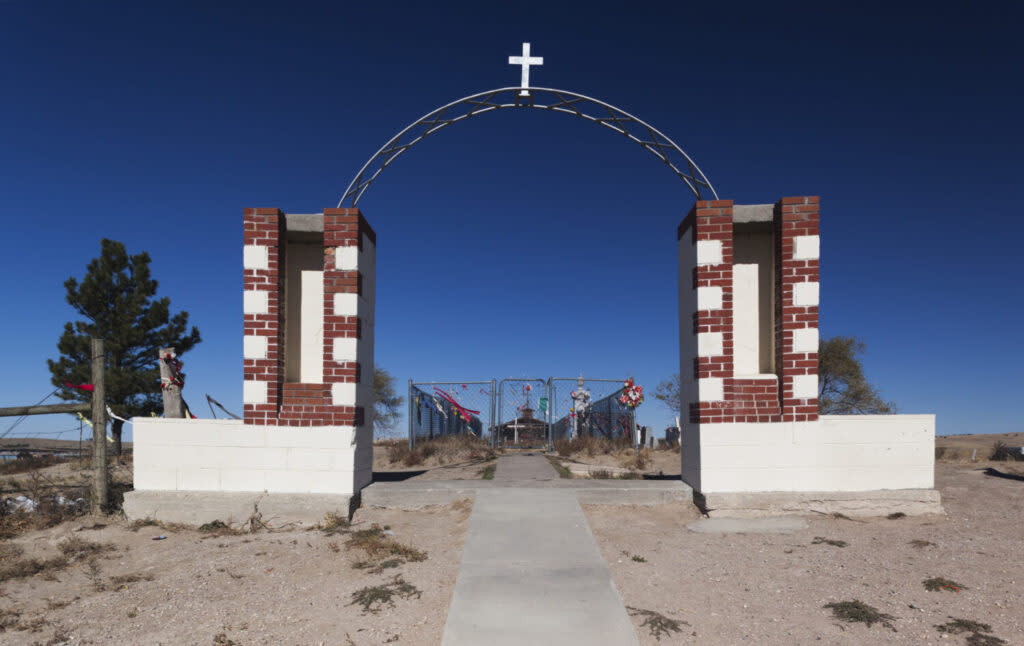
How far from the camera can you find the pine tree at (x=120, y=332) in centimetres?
2000

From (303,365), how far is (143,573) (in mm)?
2912

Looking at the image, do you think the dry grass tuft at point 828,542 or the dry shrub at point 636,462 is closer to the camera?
the dry grass tuft at point 828,542

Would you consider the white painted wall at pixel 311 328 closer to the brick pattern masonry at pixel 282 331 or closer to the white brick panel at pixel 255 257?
the brick pattern masonry at pixel 282 331

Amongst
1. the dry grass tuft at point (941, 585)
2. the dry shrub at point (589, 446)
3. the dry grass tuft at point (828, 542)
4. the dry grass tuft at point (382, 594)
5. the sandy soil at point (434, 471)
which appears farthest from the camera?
the dry shrub at point (589, 446)

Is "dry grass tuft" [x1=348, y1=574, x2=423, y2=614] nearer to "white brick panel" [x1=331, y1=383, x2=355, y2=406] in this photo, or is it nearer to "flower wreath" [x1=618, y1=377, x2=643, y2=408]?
"white brick panel" [x1=331, y1=383, x2=355, y2=406]

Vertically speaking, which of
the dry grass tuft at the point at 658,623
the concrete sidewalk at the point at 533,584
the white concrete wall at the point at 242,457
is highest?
the white concrete wall at the point at 242,457

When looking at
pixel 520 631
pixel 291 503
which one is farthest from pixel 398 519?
pixel 520 631

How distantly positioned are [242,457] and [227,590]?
248 centimetres

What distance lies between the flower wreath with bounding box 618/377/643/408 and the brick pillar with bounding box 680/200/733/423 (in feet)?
29.3

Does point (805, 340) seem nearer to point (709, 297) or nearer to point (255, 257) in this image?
point (709, 297)

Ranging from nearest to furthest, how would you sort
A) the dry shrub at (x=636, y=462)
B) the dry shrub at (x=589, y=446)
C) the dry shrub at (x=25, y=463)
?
1. the dry shrub at (x=636, y=462)
2. the dry shrub at (x=25, y=463)
3. the dry shrub at (x=589, y=446)

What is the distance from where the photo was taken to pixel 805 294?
706 centimetres

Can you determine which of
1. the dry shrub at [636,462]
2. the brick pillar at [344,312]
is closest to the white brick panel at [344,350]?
the brick pillar at [344,312]

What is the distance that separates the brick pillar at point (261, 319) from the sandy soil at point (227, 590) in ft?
5.31
